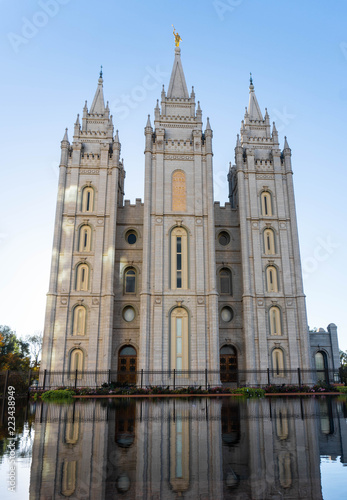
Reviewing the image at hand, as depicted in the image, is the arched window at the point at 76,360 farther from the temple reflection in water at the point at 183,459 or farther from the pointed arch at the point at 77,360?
the temple reflection in water at the point at 183,459

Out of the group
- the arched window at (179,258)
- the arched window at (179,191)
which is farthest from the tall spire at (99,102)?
the arched window at (179,258)

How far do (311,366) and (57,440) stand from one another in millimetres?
29757

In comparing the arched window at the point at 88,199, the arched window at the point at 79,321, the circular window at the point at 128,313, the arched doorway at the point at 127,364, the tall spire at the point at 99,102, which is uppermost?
the tall spire at the point at 99,102

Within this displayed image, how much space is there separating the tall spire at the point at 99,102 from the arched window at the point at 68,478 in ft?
132

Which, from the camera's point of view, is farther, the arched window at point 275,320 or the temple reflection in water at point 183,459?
the arched window at point 275,320

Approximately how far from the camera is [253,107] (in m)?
45.0

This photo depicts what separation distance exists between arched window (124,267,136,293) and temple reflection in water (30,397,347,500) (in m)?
25.6

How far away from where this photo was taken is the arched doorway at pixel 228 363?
116ft

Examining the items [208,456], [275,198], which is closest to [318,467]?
[208,456]

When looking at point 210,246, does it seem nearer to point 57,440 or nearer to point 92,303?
point 92,303

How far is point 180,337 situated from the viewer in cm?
3309

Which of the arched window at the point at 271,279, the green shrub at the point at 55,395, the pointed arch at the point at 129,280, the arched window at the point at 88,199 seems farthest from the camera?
the arched window at the point at 88,199

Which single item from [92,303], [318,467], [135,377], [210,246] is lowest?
[318,467]

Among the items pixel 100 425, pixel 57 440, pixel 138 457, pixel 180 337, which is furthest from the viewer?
pixel 180 337
